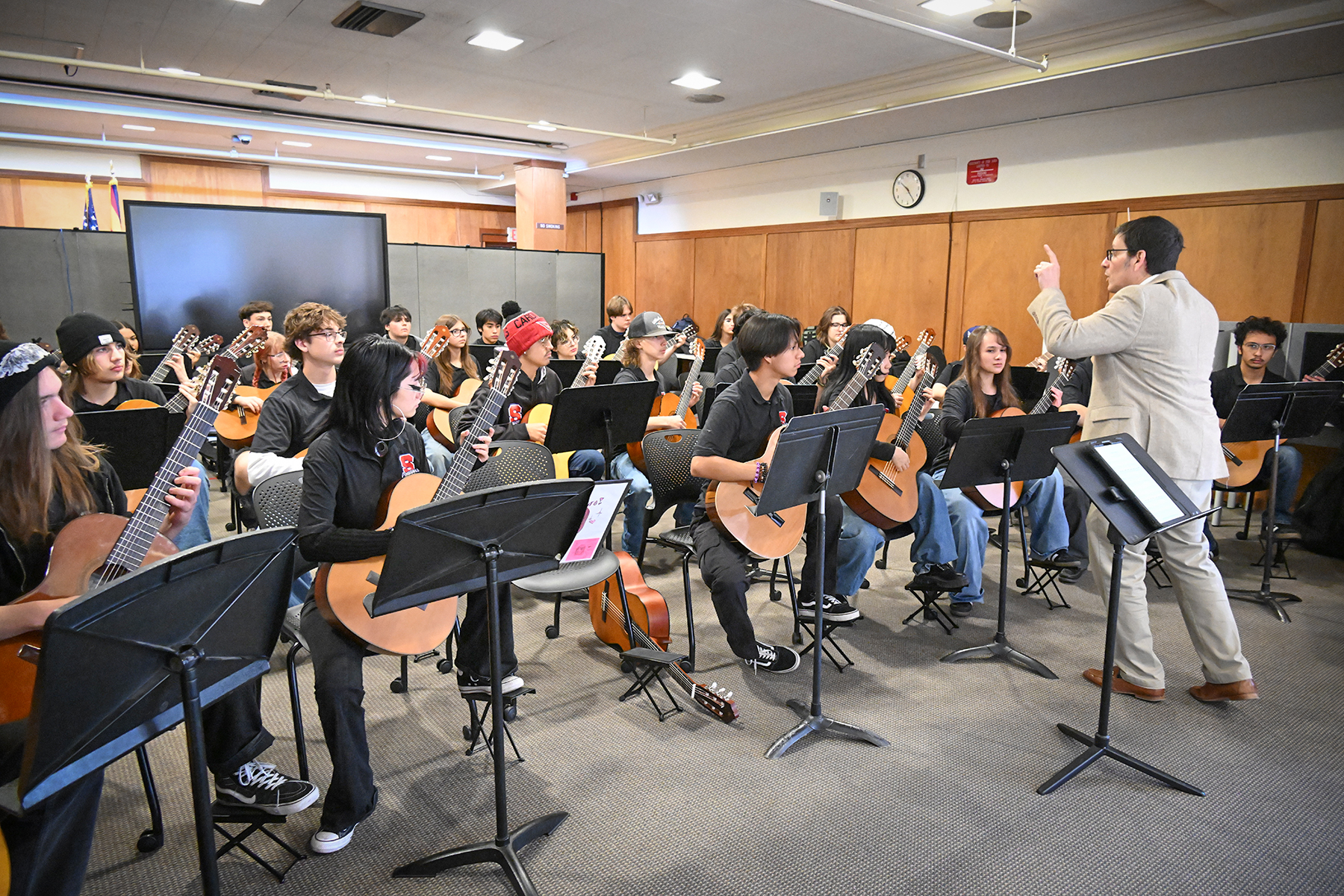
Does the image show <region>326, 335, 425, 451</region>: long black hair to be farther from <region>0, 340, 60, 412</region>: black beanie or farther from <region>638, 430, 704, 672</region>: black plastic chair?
<region>638, 430, 704, 672</region>: black plastic chair

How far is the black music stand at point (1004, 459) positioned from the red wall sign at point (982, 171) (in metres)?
5.68

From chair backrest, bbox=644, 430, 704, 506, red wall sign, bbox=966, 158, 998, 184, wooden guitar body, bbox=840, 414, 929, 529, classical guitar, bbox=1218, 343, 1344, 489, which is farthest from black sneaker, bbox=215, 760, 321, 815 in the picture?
red wall sign, bbox=966, 158, 998, 184

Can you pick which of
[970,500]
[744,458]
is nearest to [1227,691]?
[970,500]

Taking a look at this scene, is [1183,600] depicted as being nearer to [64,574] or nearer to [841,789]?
[841,789]

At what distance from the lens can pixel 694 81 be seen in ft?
25.1

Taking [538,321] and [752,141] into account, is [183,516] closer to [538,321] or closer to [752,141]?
[538,321]

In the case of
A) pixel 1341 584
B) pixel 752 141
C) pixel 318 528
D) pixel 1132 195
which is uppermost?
pixel 752 141

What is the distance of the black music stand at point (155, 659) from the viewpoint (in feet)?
4.02

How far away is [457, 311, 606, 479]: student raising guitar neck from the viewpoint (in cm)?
403

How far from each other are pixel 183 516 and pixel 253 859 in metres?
0.95

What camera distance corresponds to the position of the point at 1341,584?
4.48 meters

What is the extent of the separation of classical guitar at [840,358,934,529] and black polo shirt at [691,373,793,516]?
1.66 feet

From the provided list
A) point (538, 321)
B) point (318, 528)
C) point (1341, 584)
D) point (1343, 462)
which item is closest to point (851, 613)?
point (538, 321)

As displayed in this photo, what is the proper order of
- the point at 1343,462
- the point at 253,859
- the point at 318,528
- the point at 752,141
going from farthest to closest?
1. the point at 752,141
2. the point at 1343,462
3. the point at 318,528
4. the point at 253,859
